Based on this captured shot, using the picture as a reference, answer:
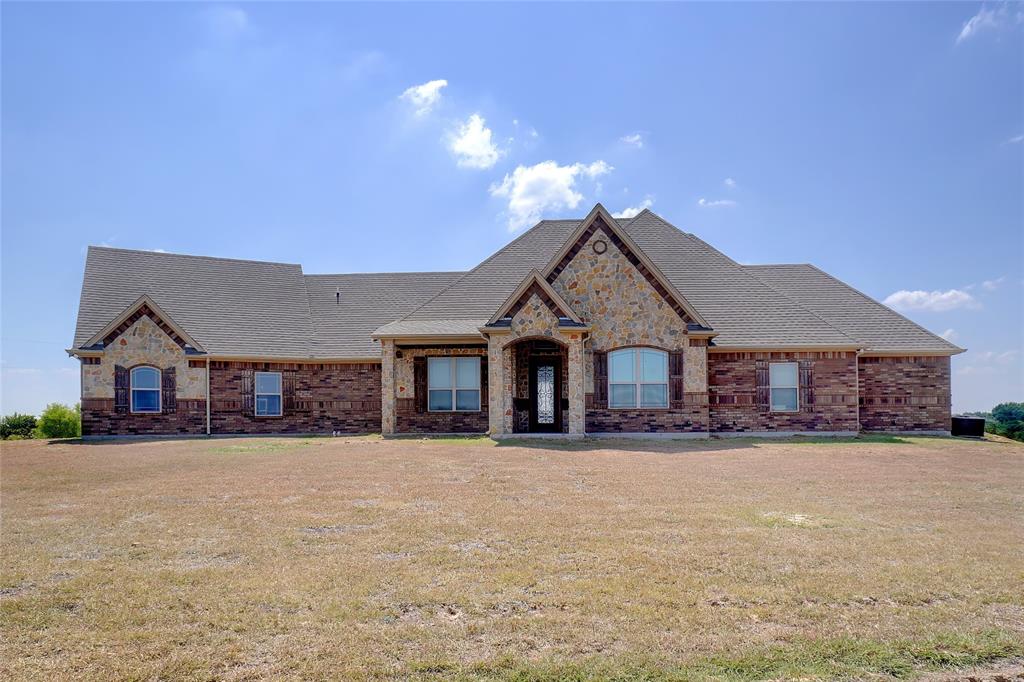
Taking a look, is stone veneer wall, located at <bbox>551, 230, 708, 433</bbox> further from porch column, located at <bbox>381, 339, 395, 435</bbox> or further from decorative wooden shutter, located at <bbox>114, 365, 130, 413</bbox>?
decorative wooden shutter, located at <bbox>114, 365, 130, 413</bbox>

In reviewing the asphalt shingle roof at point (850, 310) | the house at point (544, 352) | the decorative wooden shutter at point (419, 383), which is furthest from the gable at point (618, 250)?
the asphalt shingle roof at point (850, 310)

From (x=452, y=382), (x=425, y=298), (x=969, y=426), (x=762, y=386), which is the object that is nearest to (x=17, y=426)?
(x=425, y=298)

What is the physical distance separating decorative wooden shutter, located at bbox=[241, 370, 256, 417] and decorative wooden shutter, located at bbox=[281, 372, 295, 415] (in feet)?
3.39

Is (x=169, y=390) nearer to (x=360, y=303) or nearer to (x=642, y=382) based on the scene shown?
(x=360, y=303)

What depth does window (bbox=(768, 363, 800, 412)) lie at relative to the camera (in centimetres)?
2256

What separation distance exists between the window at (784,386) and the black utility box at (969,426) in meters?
6.05

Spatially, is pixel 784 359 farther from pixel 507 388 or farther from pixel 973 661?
pixel 973 661

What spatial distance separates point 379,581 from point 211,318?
22.8m

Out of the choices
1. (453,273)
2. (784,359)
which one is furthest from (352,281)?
(784,359)

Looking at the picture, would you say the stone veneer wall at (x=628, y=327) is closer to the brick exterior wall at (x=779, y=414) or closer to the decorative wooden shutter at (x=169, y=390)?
the brick exterior wall at (x=779, y=414)

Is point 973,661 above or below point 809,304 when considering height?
below

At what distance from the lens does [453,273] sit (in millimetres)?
31062

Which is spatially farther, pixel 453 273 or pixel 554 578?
pixel 453 273

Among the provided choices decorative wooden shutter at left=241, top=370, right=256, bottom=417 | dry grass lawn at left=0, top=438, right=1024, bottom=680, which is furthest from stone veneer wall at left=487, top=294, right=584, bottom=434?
decorative wooden shutter at left=241, top=370, right=256, bottom=417
